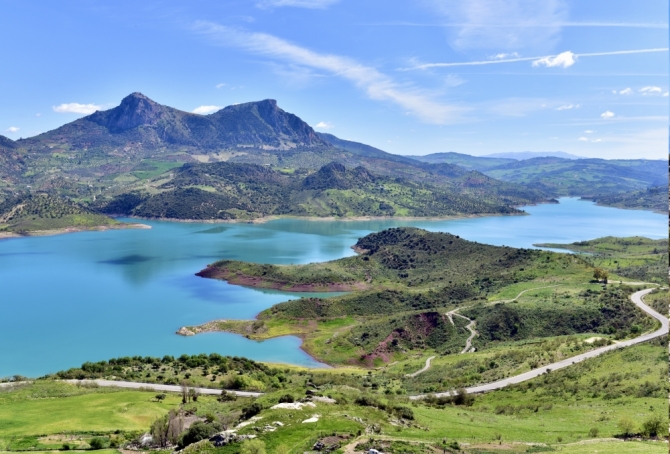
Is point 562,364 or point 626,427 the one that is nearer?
point 626,427

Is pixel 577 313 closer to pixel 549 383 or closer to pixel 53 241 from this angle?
pixel 549 383

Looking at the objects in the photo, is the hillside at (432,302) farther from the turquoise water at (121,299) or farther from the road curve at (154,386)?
the road curve at (154,386)

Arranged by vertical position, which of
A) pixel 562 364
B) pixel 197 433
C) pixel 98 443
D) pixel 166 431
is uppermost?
pixel 197 433

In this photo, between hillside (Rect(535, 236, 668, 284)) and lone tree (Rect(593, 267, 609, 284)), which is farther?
hillside (Rect(535, 236, 668, 284))

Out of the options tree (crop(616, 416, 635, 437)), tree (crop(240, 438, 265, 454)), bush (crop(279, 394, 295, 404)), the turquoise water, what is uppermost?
tree (crop(240, 438, 265, 454))

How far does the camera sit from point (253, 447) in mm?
22125

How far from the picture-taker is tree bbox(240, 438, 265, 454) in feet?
71.3

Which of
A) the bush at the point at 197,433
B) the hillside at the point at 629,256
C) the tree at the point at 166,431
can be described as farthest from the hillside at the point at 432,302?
the bush at the point at 197,433

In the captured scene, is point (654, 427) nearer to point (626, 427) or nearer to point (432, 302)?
point (626, 427)

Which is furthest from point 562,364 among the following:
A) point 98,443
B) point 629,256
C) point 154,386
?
point 629,256

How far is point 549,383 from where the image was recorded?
40.9 meters

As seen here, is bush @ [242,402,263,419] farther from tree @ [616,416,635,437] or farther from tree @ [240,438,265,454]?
tree @ [616,416,635,437]

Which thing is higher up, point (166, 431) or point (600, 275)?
point (600, 275)

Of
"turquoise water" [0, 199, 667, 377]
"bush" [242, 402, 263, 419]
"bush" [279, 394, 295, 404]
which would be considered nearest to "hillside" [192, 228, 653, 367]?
"turquoise water" [0, 199, 667, 377]
